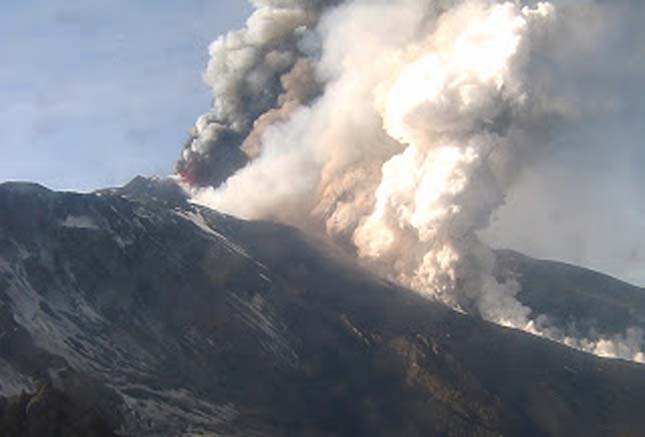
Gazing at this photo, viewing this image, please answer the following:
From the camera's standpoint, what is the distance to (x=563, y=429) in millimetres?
99438

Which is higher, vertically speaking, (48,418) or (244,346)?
(244,346)

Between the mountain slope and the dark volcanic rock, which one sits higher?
the mountain slope

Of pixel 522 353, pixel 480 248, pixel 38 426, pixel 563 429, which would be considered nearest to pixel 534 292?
pixel 480 248

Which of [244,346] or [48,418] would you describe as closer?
[48,418]

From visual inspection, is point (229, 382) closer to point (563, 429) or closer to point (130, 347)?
point (130, 347)

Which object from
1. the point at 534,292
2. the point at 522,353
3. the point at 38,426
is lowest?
the point at 38,426

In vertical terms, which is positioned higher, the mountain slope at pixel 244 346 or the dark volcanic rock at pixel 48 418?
the mountain slope at pixel 244 346

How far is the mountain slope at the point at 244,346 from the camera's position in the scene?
86.6m

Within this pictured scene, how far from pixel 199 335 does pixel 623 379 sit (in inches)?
2060

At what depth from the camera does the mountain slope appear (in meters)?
86.6

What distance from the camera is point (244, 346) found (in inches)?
3957

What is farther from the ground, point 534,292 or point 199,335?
point 534,292

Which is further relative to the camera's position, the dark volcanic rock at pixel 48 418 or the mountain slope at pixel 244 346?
the mountain slope at pixel 244 346

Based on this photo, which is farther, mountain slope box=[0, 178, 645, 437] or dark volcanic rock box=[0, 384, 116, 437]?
mountain slope box=[0, 178, 645, 437]
